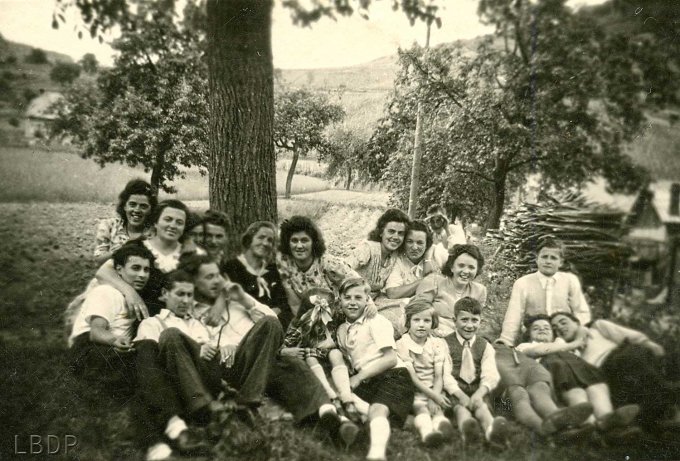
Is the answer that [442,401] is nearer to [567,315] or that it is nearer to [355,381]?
[355,381]

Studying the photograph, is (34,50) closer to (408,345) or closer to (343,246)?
(343,246)

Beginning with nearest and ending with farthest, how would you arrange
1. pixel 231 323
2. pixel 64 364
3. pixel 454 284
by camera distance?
pixel 231 323, pixel 64 364, pixel 454 284

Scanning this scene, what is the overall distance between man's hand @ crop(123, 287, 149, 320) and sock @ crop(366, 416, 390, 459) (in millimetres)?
1649

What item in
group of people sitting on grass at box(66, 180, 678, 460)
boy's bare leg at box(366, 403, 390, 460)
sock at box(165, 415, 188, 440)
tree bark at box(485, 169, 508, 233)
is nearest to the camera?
sock at box(165, 415, 188, 440)

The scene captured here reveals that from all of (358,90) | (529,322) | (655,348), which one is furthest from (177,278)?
(655,348)

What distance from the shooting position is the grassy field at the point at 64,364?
10.6 feet

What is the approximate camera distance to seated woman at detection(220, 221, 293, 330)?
3602 millimetres

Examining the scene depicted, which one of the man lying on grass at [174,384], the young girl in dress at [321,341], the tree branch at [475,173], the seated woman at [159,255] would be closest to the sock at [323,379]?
the young girl in dress at [321,341]

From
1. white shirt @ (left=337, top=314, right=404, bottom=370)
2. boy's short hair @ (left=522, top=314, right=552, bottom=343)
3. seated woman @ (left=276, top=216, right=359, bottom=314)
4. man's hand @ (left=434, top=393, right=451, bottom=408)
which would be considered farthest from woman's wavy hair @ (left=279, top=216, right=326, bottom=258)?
boy's short hair @ (left=522, top=314, right=552, bottom=343)

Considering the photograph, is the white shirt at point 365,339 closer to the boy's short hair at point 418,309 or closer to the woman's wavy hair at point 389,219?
the boy's short hair at point 418,309

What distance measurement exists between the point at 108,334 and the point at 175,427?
29.8 inches

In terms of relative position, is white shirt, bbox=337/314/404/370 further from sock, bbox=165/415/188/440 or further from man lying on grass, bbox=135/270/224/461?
sock, bbox=165/415/188/440

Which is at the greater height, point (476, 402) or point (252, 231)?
point (252, 231)

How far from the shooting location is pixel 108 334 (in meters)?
3.23
